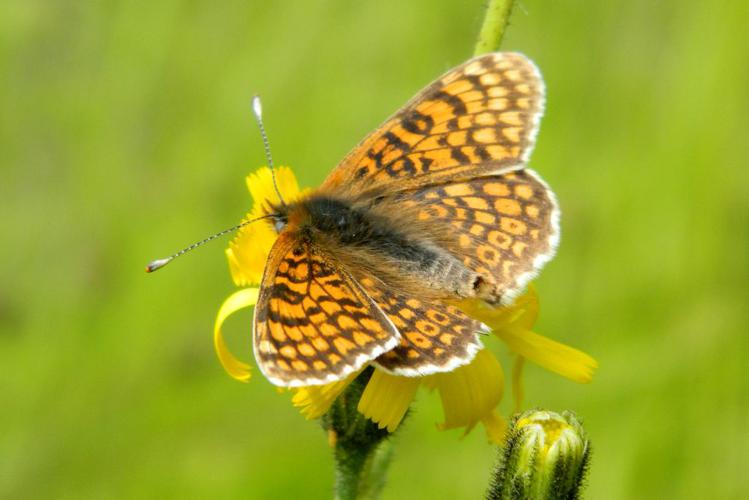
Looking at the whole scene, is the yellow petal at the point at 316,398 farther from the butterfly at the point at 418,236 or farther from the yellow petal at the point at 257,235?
the yellow petal at the point at 257,235

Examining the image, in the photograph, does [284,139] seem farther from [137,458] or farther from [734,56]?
[734,56]

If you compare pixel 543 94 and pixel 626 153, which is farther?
pixel 626 153

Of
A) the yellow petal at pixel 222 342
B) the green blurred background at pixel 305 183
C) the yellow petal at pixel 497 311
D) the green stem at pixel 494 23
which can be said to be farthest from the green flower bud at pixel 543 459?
the green blurred background at pixel 305 183

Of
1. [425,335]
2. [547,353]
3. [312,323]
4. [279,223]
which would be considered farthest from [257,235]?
[547,353]

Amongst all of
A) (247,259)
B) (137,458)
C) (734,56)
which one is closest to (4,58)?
(137,458)

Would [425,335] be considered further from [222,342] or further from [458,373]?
[222,342]

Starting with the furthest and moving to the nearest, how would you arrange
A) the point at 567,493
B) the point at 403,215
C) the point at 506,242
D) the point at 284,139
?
1. the point at 284,139
2. the point at 403,215
3. the point at 506,242
4. the point at 567,493

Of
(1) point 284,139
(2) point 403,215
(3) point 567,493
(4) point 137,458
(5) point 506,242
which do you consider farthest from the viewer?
(1) point 284,139
